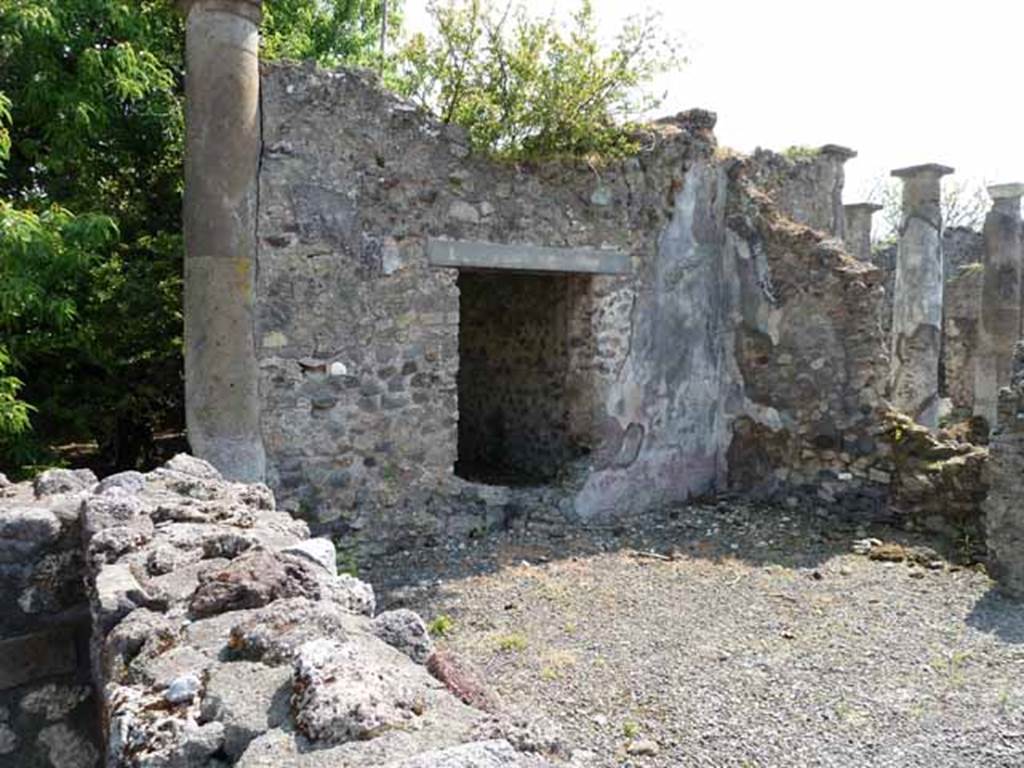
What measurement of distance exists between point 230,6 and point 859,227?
1209 centimetres

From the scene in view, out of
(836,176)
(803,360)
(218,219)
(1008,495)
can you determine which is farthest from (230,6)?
(836,176)

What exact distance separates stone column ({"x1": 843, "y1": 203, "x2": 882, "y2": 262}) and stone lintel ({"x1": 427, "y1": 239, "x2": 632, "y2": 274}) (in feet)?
28.5

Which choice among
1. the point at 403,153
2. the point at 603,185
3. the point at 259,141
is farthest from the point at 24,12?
the point at 603,185

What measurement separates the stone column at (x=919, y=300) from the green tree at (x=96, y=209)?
825cm

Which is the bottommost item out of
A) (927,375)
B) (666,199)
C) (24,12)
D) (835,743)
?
(835,743)

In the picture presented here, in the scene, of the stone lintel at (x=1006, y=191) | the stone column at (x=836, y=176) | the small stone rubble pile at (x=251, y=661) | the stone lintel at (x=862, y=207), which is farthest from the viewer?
the stone lintel at (x=862, y=207)

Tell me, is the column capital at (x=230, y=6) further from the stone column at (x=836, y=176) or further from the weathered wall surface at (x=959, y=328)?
the weathered wall surface at (x=959, y=328)

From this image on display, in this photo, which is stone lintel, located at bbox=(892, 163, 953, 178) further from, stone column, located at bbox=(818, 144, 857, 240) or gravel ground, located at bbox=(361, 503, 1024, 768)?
gravel ground, located at bbox=(361, 503, 1024, 768)

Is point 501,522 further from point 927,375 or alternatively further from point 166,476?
point 927,375

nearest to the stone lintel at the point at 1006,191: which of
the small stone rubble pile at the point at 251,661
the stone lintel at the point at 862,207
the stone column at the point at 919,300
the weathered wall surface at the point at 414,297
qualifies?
the stone column at the point at 919,300

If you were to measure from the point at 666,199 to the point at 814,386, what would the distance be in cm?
211

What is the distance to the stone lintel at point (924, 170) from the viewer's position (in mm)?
10516

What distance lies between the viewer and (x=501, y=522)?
23.7ft

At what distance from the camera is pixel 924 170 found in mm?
10609
